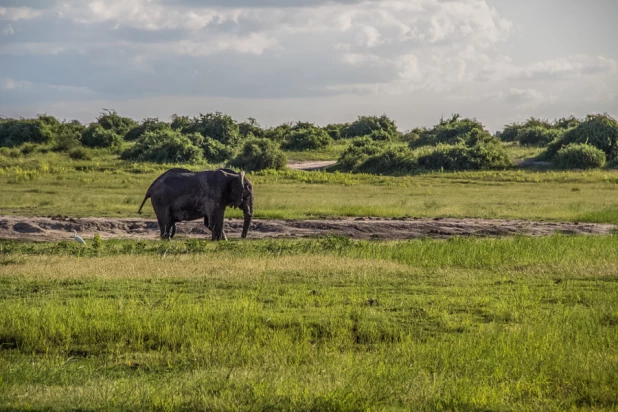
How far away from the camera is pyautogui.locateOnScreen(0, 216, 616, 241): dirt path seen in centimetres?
2303

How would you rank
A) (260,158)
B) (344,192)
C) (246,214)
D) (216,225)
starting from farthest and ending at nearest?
1. (260,158)
2. (344,192)
3. (246,214)
4. (216,225)

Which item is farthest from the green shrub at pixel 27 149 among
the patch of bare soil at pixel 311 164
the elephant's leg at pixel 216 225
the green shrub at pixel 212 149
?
the elephant's leg at pixel 216 225

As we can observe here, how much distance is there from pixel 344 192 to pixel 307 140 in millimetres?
29053

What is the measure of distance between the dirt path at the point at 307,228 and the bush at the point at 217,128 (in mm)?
40035

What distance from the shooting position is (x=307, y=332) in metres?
10.9

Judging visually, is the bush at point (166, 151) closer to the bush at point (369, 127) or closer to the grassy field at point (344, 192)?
the grassy field at point (344, 192)

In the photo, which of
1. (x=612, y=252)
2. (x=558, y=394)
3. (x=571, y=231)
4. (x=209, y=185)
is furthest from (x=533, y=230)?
(x=558, y=394)

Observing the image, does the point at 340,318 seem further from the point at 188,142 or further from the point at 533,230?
the point at 188,142

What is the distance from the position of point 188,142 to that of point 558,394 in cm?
4867

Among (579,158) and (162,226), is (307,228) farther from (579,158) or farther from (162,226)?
(579,158)

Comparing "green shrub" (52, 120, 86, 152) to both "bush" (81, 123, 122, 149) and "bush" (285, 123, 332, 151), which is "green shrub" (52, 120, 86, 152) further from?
"bush" (285, 123, 332, 151)

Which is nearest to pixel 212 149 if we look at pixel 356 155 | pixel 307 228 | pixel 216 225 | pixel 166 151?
pixel 166 151

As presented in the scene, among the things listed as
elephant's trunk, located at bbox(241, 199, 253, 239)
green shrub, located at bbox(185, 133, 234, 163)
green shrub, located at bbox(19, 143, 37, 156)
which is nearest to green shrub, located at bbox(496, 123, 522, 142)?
green shrub, located at bbox(185, 133, 234, 163)

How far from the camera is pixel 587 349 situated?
32.7ft
